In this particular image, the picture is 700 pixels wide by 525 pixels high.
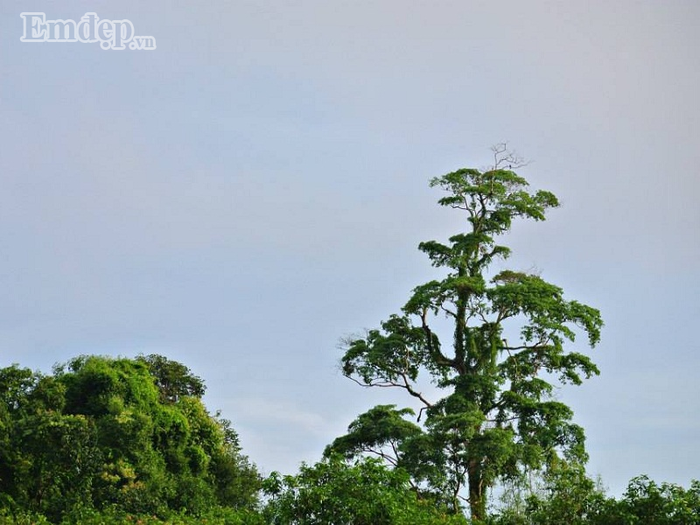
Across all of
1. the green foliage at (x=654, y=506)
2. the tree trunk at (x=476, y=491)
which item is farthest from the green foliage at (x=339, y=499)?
the tree trunk at (x=476, y=491)

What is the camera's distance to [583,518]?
1548 cm

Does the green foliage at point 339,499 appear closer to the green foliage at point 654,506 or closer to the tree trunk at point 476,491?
the green foliage at point 654,506

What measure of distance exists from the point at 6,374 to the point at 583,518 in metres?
15.0

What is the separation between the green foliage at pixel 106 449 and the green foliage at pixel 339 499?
25.6 feet

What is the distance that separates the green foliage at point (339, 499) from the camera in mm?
14820

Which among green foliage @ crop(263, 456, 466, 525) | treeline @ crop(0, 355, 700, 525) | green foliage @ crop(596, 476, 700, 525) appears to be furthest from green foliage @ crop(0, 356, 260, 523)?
green foliage @ crop(596, 476, 700, 525)

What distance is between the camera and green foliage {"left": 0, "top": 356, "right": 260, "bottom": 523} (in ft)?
73.9

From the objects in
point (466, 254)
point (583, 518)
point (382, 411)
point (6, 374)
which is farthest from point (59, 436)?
point (583, 518)

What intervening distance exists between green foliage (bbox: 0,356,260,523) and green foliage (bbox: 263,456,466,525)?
7.81 meters

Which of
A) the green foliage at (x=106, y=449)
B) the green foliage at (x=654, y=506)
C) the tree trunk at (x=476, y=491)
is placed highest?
the green foliage at (x=106, y=449)

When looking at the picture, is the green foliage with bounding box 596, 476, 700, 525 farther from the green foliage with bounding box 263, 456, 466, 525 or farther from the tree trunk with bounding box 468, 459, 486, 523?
the tree trunk with bounding box 468, 459, 486, 523

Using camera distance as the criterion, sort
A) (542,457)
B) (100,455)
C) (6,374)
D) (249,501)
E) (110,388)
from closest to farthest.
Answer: (542,457)
(100,455)
(6,374)
(110,388)
(249,501)

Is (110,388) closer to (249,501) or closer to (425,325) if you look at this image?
(249,501)

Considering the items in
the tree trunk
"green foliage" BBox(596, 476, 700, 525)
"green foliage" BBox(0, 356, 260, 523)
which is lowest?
"green foliage" BBox(596, 476, 700, 525)
